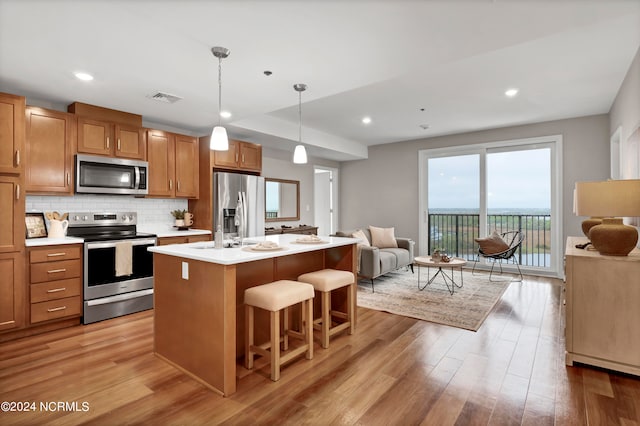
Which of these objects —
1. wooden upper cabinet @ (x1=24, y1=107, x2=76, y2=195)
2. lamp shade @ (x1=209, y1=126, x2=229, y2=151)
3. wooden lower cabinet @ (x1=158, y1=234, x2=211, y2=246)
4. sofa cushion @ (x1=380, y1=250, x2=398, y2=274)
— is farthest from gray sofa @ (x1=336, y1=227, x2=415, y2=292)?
wooden upper cabinet @ (x1=24, y1=107, x2=76, y2=195)

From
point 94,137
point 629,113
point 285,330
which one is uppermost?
point 629,113

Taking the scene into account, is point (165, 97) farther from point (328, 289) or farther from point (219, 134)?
point (328, 289)

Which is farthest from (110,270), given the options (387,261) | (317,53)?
(387,261)

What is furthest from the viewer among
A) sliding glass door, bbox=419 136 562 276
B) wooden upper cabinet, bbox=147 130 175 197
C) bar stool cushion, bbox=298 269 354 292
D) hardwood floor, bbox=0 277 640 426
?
sliding glass door, bbox=419 136 562 276

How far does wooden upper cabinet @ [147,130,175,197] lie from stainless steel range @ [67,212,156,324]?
64 cm

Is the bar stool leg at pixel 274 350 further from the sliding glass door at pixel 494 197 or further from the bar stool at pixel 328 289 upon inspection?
the sliding glass door at pixel 494 197

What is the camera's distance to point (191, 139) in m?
4.68

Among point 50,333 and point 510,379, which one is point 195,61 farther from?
point 510,379

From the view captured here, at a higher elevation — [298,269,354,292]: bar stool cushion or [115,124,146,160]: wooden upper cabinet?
[115,124,146,160]: wooden upper cabinet

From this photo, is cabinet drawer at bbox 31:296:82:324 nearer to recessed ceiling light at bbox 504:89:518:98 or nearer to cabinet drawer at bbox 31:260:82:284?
cabinet drawer at bbox 31:260:82:284

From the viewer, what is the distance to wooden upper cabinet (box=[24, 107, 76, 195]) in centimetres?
329

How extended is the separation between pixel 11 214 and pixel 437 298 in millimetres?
4691

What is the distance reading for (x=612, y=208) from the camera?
93.3 inches

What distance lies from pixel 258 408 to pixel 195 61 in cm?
260
